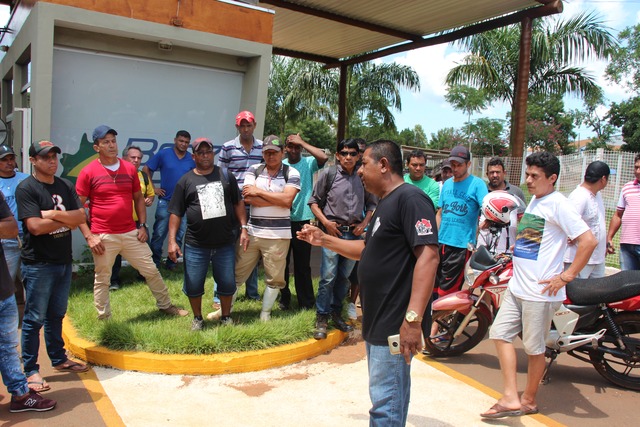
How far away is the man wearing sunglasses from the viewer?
5.29 meters

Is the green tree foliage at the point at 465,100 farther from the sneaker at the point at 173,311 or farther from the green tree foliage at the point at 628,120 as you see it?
the sneaker at the point at 173,311

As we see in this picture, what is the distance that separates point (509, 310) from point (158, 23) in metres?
6.03

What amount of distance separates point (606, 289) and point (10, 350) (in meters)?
4.72

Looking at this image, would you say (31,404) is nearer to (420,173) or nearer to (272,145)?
(272,145)

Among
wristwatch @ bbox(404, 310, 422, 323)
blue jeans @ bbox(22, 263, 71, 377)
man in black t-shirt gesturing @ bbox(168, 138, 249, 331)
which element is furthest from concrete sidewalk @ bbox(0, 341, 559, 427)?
wristwatch @ bbox(404, 310, 422, 323)

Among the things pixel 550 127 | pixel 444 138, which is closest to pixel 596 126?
pixel 550 127

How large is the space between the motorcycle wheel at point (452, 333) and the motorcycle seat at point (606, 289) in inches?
32.6

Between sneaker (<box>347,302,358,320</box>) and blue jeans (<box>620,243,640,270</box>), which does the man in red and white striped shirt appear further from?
sneaker (<box>347,302,358,320</box>)

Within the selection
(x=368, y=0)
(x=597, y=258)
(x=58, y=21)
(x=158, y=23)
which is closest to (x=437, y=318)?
(x=597, y=258)

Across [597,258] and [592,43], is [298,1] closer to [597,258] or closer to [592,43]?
[597,258]

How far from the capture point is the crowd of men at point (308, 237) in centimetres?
283

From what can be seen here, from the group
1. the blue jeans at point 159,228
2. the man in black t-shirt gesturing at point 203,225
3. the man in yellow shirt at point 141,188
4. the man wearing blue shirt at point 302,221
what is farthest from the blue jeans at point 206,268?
the blue jeans at point 159,228

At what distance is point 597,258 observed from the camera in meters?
5.84

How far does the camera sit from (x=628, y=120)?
39719mm
